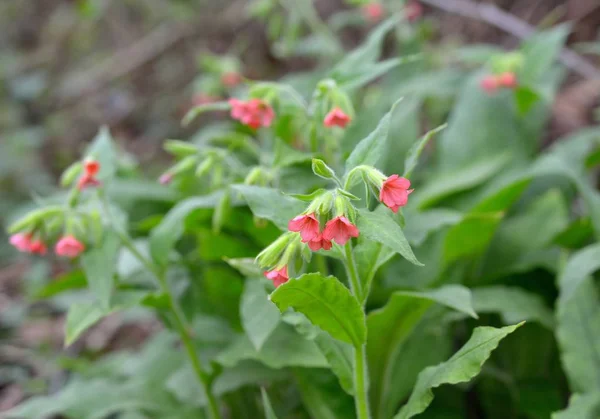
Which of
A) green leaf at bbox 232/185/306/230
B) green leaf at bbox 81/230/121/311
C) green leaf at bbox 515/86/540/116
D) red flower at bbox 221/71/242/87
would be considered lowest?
green leaf at bbox 232/185/306/230

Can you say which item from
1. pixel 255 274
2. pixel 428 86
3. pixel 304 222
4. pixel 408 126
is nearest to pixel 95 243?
pixel 255 274

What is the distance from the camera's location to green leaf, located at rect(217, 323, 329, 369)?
1506mm

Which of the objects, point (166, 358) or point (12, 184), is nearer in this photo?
point (166, 358)

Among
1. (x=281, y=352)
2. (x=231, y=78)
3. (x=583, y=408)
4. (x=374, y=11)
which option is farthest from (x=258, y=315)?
(x=374, y=11)

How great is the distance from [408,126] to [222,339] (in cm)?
105

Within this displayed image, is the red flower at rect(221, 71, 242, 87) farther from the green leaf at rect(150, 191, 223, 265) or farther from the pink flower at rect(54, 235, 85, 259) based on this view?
the pink flower at rect(54, 235, 85, 259)

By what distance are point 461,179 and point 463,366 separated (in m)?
0.99

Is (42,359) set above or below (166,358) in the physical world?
above

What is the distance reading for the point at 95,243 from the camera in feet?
5.28

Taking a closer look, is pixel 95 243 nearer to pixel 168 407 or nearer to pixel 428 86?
pixel 168 407

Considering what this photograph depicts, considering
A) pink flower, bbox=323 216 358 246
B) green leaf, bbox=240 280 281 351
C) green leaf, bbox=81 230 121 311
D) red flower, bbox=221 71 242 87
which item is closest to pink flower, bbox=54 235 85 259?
green leaf, bbox=81 230 121 311

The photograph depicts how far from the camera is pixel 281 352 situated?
157 cm

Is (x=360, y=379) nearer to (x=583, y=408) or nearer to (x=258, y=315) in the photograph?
(x=258, y=315)

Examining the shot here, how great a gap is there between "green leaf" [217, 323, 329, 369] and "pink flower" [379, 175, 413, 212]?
21.4 inches
